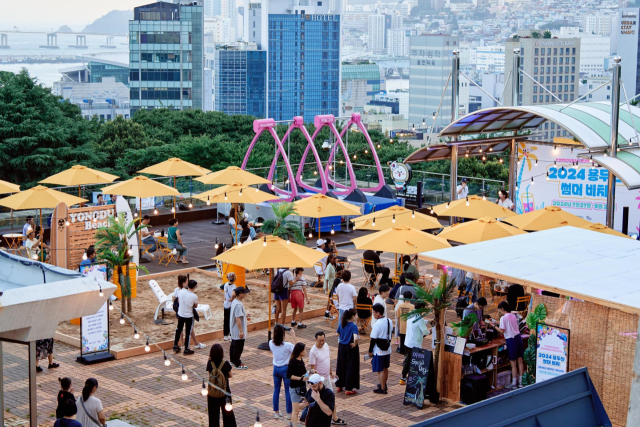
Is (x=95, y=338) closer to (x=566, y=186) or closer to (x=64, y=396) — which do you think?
(x=64, y=396)

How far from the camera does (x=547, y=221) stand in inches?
724

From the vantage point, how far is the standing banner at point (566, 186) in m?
22.8

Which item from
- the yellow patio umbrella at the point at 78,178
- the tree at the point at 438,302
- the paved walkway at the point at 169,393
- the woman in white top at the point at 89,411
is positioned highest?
the yellow patio umbrella at the point at 78,178

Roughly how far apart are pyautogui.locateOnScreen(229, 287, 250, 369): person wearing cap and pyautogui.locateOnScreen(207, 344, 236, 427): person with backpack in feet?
7.34

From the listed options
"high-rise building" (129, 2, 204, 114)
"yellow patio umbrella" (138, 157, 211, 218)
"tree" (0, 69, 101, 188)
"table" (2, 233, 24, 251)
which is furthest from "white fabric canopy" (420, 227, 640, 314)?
"high-rise building" (129, 2, 204, 114)

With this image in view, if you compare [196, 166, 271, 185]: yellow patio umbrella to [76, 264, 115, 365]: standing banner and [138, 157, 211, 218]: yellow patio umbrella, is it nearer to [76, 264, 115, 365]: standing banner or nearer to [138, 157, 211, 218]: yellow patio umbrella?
[138, 157, 211, 218]: yellow patio umbrella

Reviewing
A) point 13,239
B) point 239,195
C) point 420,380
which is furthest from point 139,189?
point 420,380

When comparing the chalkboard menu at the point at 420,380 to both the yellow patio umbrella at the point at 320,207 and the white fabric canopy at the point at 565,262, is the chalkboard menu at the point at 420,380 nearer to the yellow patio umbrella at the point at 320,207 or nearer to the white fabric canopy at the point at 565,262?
the white fabric canopy at the point at 565,262

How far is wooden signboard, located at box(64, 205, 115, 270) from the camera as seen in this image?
17359mm

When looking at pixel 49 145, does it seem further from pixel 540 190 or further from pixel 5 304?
pixel 5 304

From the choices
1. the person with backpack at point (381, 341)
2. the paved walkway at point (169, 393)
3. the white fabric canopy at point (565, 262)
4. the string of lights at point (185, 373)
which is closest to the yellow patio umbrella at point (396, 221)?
the white fabric canopy at point (565, 262)

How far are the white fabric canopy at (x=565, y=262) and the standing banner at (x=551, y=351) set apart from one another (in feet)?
2.73

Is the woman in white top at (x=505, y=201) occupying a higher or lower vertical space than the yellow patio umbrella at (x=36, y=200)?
lower

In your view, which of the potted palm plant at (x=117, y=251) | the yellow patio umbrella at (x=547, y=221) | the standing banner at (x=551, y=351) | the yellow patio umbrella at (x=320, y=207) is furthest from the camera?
the yellow patio umbrella at (x=320, y=207)
